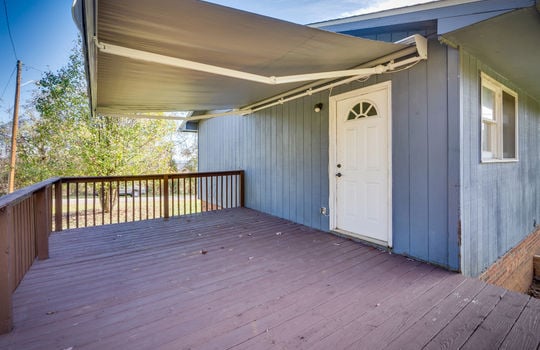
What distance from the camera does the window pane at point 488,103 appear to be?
3373 mm

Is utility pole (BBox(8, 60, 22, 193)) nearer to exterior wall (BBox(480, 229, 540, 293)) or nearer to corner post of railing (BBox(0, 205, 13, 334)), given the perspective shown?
corner post of railing (BBox(0, 205, 13, 334))

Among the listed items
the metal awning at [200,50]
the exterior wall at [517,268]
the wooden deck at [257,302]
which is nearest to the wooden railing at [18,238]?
the wooden deck at [257,302]

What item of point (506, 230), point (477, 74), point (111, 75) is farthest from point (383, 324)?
point (111, 75)

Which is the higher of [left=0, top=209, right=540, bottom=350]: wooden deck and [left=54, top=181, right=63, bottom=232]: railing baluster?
[left=54, top=181, right=63, bottom=232]: railing baluster

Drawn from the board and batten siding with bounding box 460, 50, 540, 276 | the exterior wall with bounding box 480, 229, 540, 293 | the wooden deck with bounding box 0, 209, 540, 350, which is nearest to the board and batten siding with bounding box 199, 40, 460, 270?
the board and batten siding with bounding box 460, 50, 540, 276

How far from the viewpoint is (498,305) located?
2109mm

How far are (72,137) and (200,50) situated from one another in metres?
8.48

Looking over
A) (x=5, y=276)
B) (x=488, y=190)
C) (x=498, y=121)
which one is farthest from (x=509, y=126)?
(x=5, y=276)

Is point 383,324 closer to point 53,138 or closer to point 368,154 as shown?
point 368,154

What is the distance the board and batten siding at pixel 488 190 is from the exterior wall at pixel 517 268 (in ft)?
0.37

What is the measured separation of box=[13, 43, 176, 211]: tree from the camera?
8477mm

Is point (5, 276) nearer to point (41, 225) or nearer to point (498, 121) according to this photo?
point (41, 225)

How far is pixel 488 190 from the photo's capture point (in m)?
3.29

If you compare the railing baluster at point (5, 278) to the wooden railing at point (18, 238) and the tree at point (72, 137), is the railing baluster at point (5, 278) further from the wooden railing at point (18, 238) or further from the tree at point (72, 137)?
the tree at point (72, 137)
